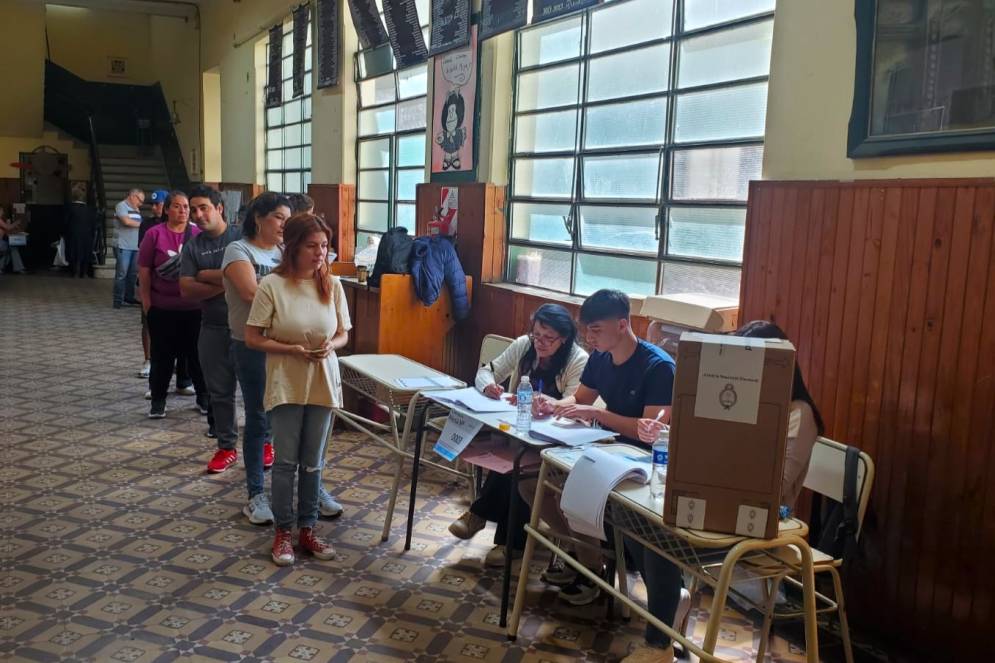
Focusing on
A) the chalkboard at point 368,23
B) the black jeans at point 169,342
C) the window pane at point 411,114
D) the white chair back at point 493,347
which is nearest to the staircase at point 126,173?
the chalkboard at point 368,23

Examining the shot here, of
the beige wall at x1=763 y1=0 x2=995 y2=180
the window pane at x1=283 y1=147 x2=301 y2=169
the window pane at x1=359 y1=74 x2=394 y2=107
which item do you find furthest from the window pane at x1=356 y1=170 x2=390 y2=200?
the beige wall at x1=763 y1=0 x2=995 y2=180

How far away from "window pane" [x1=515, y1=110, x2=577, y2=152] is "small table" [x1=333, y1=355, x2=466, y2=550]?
64.6 inches

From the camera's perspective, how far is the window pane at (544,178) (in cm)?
507

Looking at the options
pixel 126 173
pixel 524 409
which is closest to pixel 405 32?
pixel 524 409

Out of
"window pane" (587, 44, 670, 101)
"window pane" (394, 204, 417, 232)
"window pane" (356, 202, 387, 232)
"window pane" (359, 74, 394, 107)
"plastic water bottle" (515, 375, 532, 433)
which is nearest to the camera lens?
"plastic water bottle" (515, 375, 532, 433)

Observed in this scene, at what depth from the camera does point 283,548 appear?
346 centimetres

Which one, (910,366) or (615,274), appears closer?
(910,366)

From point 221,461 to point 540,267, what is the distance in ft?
7.38

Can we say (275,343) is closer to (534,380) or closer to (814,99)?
(534,380)

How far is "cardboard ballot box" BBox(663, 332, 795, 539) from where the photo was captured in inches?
81.0

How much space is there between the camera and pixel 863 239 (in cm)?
302

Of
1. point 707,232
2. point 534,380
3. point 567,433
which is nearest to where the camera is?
point 567,433

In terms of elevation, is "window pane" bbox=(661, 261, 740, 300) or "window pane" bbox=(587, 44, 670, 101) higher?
"window pane" bbox=(587, 44, 670, 101)

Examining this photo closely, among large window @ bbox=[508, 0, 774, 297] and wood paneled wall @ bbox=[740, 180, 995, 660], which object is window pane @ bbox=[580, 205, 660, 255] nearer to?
large window @ bbox=[508, 0, 774, 297]
